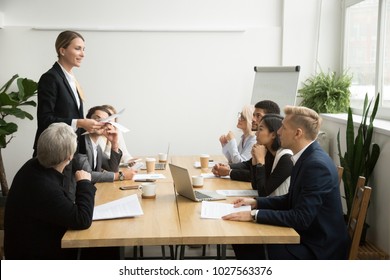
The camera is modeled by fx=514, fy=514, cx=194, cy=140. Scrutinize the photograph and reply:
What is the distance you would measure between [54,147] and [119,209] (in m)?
0.46

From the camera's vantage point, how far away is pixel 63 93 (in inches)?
139

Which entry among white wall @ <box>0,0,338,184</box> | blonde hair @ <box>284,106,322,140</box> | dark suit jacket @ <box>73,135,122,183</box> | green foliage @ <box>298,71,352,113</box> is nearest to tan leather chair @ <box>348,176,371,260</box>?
blonde hair @ <box>284,106,322,140</box>

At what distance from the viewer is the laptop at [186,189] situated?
107 inches

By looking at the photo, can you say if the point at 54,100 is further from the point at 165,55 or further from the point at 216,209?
the point at 165,55

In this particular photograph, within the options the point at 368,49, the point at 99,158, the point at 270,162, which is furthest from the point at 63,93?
the point at 368,49

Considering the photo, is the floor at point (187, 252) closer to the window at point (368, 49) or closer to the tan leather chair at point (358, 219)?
the tan leather chair at point (358, 219)

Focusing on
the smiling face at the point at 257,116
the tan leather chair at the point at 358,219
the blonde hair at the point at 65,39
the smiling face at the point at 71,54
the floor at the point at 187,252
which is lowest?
the floor at the point at 187,252

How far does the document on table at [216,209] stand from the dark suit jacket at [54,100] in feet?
4.25

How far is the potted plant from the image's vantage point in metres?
5.17

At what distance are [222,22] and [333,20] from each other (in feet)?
4.14

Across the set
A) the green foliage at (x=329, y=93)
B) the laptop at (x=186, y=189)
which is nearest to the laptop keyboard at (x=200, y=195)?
the laptop at (x=186, y=189)
